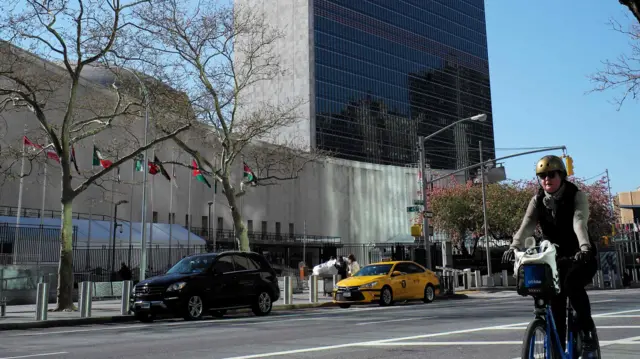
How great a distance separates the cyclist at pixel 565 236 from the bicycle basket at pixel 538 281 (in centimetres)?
34

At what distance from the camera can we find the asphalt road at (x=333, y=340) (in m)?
8.27

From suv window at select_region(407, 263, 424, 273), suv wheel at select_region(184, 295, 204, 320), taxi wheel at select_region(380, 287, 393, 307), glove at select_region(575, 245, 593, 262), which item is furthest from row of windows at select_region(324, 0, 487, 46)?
glove at select_region(575, 245, 593, 262)

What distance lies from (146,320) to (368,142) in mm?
106956

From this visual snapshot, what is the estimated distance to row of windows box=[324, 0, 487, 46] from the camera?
4857 inches

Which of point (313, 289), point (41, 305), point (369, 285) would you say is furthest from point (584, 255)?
point (313, 289)

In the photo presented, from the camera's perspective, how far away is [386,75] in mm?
125625

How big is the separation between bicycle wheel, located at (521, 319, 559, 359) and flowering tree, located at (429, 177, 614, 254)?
156 feet

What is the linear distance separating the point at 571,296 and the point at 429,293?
18.3m

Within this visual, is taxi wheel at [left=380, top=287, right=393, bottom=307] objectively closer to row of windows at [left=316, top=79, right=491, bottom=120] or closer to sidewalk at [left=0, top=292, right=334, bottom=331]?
sidewalk at [left=0, top=292, right=334, bottom=331]

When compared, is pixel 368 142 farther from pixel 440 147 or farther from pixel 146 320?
pixel 146 320

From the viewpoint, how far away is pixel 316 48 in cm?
11350

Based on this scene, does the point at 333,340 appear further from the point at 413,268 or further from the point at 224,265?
the point at 413,268

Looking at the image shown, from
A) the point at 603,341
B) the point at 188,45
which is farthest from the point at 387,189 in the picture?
the point at 603,341

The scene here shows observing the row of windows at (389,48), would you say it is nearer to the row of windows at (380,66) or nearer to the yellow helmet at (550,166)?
the row of windows at (380,66)
